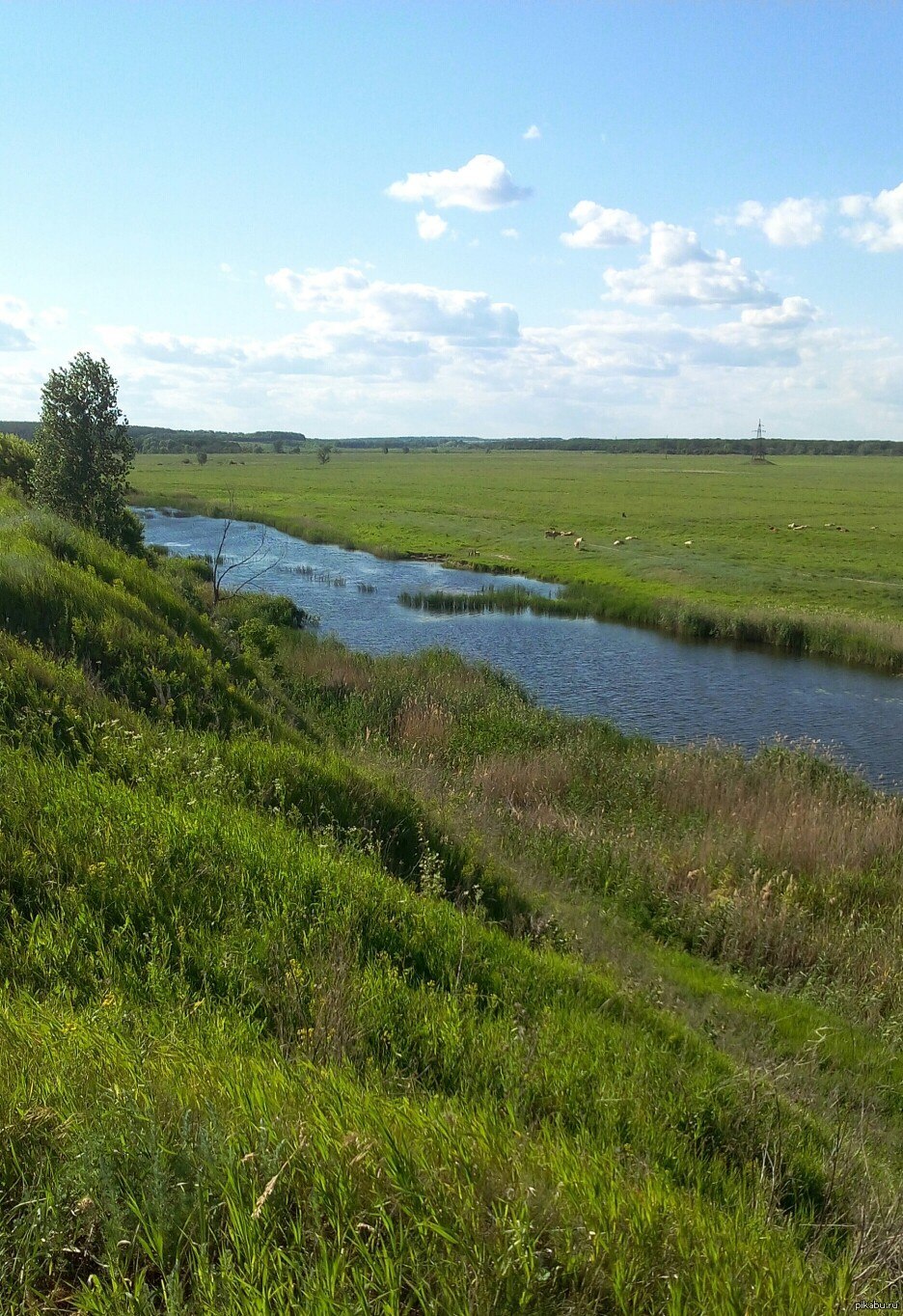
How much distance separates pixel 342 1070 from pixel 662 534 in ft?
192

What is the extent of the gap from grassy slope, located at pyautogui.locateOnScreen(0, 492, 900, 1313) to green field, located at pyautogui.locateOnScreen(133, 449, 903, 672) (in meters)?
27.1

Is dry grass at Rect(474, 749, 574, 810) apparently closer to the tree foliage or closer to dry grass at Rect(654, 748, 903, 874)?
dry grass at Rect(654, 748, 903, 874)

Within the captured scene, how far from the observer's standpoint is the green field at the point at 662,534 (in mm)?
34562

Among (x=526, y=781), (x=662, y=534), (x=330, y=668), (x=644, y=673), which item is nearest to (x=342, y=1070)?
(x=526, y=781)

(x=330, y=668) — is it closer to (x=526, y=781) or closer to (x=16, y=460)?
(x=526, y=781)

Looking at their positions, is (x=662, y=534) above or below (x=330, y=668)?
above

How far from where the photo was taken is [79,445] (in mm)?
22031

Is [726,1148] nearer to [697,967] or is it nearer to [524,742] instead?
[697,967]

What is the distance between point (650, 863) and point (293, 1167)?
27.7 feet

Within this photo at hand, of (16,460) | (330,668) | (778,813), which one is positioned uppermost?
(16,460)

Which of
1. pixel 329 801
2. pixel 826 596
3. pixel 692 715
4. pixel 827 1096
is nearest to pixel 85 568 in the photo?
pixel 329 801

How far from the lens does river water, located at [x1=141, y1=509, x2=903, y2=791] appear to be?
22.2 m

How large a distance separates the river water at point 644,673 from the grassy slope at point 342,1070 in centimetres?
1292

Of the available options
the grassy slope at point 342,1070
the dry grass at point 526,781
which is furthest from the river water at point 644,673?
the grassy slope at point 342,1070
